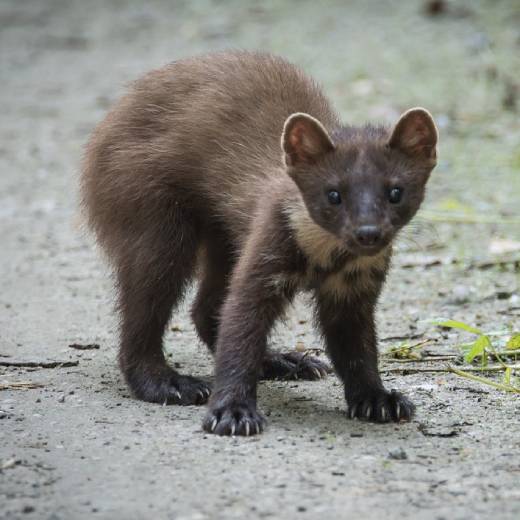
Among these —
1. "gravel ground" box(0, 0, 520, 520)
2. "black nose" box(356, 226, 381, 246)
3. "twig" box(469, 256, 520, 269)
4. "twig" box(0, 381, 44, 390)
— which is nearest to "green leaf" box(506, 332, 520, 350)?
"gravel ground" box(0, 0, 520, 520)

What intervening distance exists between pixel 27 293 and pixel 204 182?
239 centimetres

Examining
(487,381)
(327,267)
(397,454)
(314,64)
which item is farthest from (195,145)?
(314,64)

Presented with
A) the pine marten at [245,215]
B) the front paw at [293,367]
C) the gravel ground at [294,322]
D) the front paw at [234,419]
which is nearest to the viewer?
the gravel ground at [294,322]

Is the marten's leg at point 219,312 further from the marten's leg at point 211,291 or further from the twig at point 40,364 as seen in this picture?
the twig at point 40,364

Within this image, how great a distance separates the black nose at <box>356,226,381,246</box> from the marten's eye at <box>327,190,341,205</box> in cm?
24

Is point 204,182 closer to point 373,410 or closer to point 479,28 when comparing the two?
point 373,410

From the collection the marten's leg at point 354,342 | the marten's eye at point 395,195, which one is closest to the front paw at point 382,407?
the marten's leg at point 354,342

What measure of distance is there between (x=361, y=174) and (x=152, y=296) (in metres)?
1.46

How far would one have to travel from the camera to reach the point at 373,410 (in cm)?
509

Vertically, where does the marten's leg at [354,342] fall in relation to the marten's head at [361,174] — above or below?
below

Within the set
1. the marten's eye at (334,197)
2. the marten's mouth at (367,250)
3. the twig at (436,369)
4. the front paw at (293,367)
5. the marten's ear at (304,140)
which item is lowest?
the front paw at (293,367)

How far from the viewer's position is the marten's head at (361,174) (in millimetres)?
4727

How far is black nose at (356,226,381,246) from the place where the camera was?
4.64 meters

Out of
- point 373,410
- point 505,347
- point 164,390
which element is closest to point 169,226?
point 164,390
